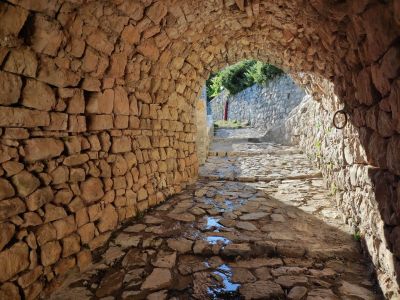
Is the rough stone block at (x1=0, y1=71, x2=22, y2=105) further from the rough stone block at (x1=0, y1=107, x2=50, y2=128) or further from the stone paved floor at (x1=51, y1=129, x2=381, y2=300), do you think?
the stone paved floor at (x1=51, y1=129, x2=381, y2=300)

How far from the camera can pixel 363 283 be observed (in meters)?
2.40

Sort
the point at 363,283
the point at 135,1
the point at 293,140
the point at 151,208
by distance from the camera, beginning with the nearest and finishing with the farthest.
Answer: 1. the point at 363,283
2. the point at 135,1
3. the point at 151,208
4. the point at 293,140

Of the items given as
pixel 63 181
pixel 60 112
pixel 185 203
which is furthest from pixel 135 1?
pixel 185 203

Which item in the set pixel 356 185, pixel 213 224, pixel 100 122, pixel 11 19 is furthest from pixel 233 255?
pixel 11 19

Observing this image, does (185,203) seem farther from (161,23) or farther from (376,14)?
(376,14)

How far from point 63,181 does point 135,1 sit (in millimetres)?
1943

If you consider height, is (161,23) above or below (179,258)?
above

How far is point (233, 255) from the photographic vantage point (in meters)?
2.93

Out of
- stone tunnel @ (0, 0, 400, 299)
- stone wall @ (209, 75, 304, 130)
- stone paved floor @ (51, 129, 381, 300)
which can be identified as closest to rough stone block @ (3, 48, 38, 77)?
stone tunnel @ (0, 0, 400, 299)

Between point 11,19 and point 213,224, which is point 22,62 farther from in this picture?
point 213,224

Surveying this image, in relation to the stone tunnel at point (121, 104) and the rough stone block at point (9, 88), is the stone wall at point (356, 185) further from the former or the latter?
the rough stone block at point (9, 88)

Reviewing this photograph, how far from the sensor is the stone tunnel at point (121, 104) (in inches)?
80.3

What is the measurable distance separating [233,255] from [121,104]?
88.5 inches

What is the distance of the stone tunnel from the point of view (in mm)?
2039
